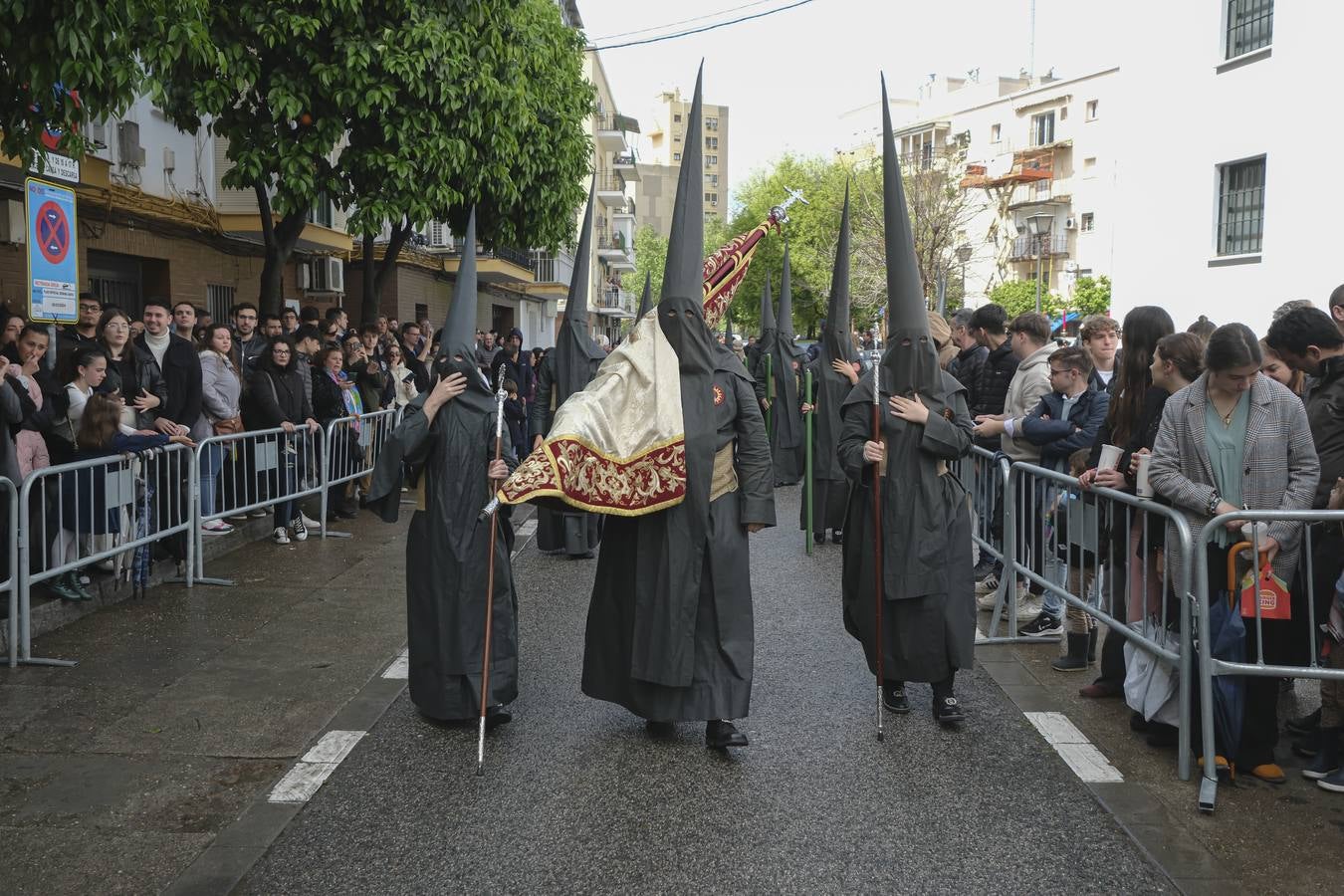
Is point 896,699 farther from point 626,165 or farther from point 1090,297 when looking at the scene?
point 626,165

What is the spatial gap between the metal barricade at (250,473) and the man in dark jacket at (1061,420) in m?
5.65

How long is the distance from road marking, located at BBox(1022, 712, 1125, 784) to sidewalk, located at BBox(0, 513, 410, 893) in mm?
3282

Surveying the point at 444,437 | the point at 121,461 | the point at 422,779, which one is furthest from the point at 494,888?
the point at 121,461

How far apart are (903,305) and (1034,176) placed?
180ft

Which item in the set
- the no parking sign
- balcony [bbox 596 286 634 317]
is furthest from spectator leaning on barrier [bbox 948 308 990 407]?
balcony [bbox 596 286 634 317]

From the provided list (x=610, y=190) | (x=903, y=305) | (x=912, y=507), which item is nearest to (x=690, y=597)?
(x=912, y=507)

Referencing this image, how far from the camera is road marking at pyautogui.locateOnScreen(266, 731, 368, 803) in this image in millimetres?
4797

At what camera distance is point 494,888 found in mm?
3982

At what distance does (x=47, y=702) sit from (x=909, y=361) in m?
4.43

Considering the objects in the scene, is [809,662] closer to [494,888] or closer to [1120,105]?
[494,888]

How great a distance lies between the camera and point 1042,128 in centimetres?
5972

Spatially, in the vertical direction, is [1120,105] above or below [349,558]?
above

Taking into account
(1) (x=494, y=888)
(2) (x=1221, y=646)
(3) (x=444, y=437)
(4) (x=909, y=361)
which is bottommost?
(1) (x=494, y=888)

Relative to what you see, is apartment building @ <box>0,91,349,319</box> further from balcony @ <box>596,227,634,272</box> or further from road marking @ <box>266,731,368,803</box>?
balcony @ <box>596,227,634,272</box>
